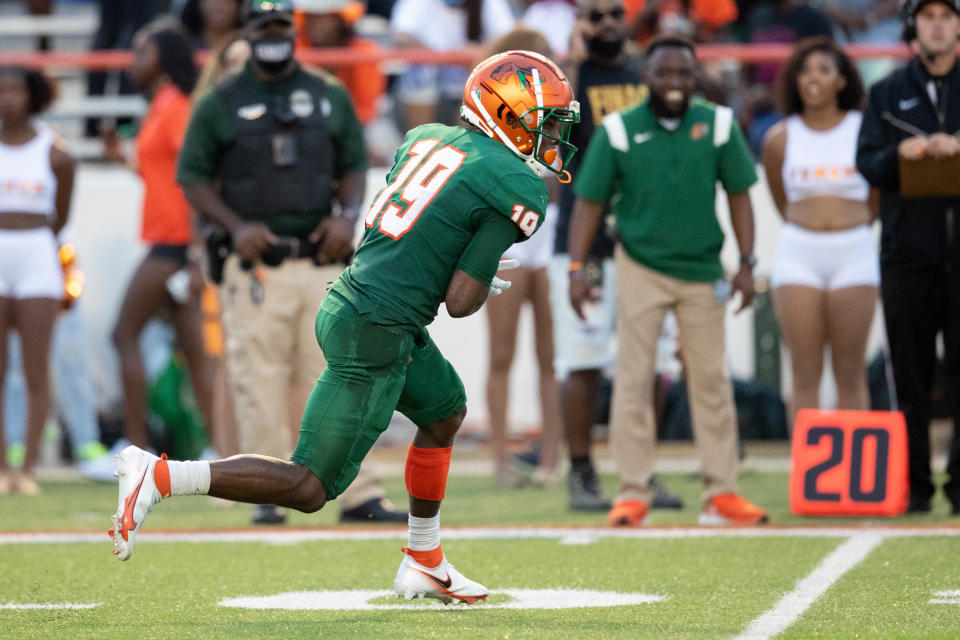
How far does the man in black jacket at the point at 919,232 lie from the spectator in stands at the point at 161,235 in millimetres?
4079

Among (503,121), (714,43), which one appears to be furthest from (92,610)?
(714,43)

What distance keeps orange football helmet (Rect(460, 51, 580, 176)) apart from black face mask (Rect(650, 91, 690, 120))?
215 centimetres

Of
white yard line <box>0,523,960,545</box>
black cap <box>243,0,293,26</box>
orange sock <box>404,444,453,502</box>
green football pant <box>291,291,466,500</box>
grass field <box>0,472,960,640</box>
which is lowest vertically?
white yard line <box>0,523,960,545</box>

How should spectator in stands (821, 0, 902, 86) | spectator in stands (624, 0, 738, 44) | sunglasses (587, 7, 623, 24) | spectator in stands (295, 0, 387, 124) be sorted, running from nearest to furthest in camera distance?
sunglasses (587, 7, 623, 24), spectator in stands (295, 0, 387, 124), spectator in stands (624, 0, 738, 44), spectator in stands (821, 0, 902, 86)

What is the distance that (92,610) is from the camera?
5.11m

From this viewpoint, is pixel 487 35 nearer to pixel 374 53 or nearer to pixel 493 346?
pixel 374 53

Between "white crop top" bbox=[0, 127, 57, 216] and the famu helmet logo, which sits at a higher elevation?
the famu helmet logo

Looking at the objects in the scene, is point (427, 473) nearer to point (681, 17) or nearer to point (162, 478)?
point (162, 478)

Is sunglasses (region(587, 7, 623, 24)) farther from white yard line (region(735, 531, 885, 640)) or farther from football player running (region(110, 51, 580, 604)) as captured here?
football player running (region(110, 51, 580, 604))

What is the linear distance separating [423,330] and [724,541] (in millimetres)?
2065

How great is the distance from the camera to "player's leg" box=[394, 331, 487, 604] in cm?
520

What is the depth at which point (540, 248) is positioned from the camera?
8.91 meters

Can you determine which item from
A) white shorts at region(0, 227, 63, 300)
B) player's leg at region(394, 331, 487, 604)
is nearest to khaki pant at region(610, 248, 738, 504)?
player's leg at region(394, 331, 487, 604)

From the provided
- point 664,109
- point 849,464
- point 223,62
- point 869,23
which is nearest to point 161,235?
point 223,62
